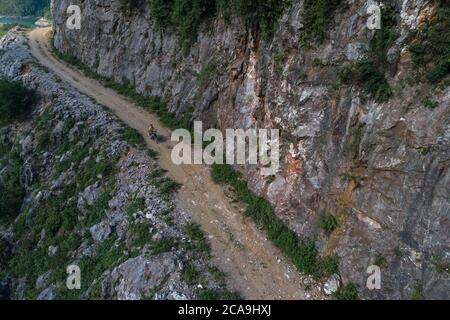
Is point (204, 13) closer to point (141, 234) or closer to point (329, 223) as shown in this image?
point (141, 234)

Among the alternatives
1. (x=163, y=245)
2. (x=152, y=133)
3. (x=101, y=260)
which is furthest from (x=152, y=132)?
(x=163, y=245)

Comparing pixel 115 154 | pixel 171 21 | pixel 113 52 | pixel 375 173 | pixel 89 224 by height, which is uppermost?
pixel 171 21

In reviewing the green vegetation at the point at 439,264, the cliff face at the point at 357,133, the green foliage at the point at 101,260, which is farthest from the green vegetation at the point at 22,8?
the green vegetation at the point at 439,264

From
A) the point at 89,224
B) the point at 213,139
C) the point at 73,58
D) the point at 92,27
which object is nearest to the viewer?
the point at 89,224

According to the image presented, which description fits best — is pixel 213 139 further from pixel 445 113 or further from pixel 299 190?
pixel 445 113

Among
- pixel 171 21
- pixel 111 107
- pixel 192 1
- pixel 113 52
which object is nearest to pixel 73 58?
pixel 113 52

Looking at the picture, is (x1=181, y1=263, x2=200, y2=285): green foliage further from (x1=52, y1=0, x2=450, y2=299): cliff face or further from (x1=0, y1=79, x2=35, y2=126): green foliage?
(x1=0, y1=79, x2=35, y2=126): green foliage
